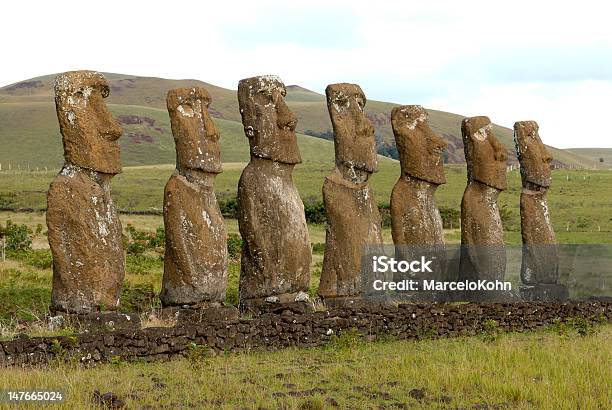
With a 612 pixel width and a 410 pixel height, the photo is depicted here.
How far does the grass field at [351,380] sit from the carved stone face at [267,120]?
3257mm

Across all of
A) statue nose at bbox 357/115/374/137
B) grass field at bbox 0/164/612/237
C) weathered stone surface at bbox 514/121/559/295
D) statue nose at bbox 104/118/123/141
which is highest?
statue nose at bbox 357/115/374/137

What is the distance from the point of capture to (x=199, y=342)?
43.2 ft

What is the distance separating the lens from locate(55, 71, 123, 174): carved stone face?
43.2ft

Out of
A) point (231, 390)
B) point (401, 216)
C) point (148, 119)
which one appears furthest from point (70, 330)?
point (148, 119)

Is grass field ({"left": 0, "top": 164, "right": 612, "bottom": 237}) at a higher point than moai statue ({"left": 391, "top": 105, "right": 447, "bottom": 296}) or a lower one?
lower

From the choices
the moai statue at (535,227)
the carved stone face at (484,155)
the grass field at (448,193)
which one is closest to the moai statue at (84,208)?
the carved stone face at (484,155)

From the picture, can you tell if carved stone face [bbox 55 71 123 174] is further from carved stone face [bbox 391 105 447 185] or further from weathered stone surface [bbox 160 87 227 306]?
carved stone face [bbox 391 105 447 185]

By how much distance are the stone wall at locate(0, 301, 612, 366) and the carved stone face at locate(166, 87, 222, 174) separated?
244cm

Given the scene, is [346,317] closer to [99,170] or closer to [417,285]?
[417,285]

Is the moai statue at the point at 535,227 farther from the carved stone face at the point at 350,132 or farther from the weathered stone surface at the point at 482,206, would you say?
the carved stone face at the point at 350,132

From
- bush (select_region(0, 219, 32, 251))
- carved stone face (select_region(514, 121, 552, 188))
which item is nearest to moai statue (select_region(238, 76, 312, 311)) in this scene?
carved stone face (select_region(514, 121, 552, 188))

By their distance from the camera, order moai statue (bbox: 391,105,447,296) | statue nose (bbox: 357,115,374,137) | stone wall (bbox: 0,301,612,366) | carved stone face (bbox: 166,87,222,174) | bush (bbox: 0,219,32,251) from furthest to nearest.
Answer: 1. bush (bbox: 0,219,32,251)
2. moai statue (bbox: 391,105,447,296)
3. statue nose (bbox: 357,115,374,137)
4. carved stone face (bbox: 166,87,222,174)
5. stone wall (bbox: 0,301,612,366)

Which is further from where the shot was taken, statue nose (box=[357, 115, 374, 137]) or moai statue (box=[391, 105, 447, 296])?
moai statue (box=[391, 105, 447, 296])

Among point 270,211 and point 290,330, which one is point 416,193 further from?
point 290,330
